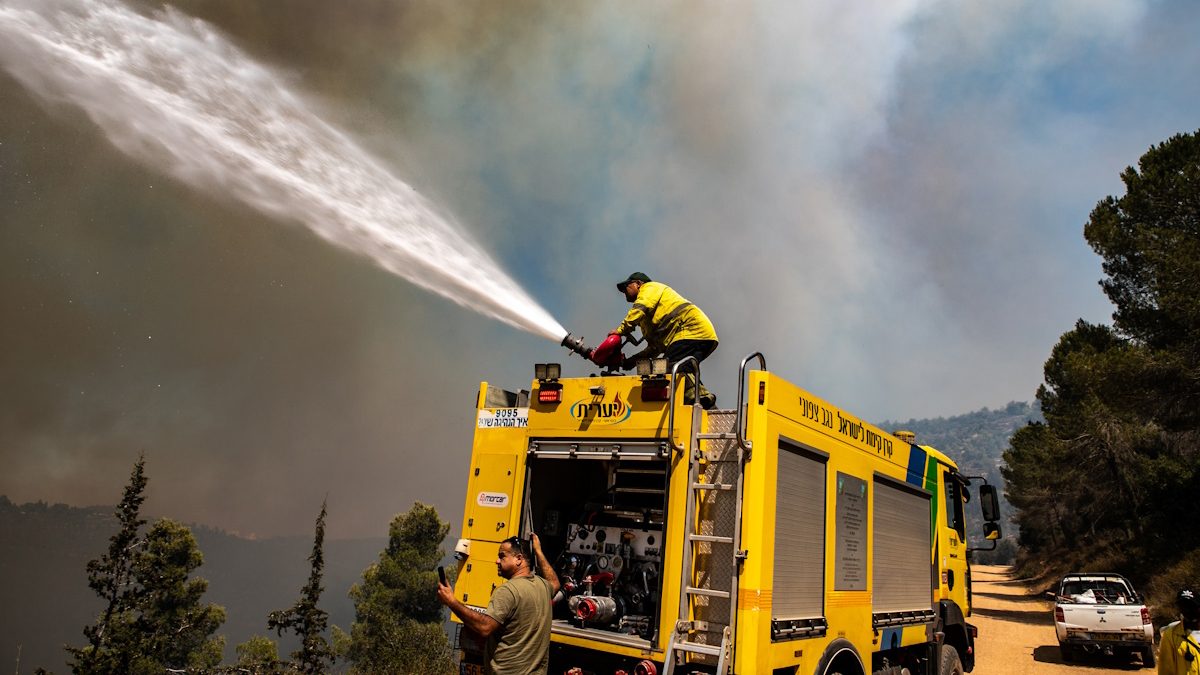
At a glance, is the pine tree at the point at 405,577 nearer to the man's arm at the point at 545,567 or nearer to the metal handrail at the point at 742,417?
the man's arm at the point at 545,567

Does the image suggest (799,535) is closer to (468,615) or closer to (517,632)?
(517,632)

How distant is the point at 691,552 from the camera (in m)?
5.20

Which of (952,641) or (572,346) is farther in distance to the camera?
(952,641)

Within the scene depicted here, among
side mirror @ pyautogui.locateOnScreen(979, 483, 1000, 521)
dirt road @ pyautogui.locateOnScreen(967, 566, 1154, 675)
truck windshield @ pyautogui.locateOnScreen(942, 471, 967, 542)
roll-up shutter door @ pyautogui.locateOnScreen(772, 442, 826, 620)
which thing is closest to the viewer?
roll-up shutter door @ pyautogui.locateOnScreen(772, 442, 826, 620)

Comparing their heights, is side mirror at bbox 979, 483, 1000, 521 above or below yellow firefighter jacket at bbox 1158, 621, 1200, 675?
above

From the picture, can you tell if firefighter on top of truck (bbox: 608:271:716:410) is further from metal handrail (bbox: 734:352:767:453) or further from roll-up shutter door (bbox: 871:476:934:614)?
roll-up shutter door (bbox: 871:476:934:614)

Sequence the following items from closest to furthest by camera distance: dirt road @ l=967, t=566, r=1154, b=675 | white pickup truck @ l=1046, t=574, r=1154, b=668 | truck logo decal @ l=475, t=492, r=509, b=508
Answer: truck logo decal @ l=475, t=492, r=509, b=508
white pickup truck @ l=1046, t=574, r=1154, b=668
dirt road @ l=967, t=566, r=1154, b=675

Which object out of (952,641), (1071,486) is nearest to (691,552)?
(952,641)

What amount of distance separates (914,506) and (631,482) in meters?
3.75

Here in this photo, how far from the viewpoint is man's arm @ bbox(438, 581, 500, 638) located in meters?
4.23

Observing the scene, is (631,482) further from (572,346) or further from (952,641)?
(952,641)

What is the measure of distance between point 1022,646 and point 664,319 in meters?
18.6

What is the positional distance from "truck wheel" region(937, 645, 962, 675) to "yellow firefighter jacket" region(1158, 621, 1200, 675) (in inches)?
→ 116

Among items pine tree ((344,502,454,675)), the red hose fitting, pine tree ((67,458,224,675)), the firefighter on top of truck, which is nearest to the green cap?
the firefighter on top of truck
